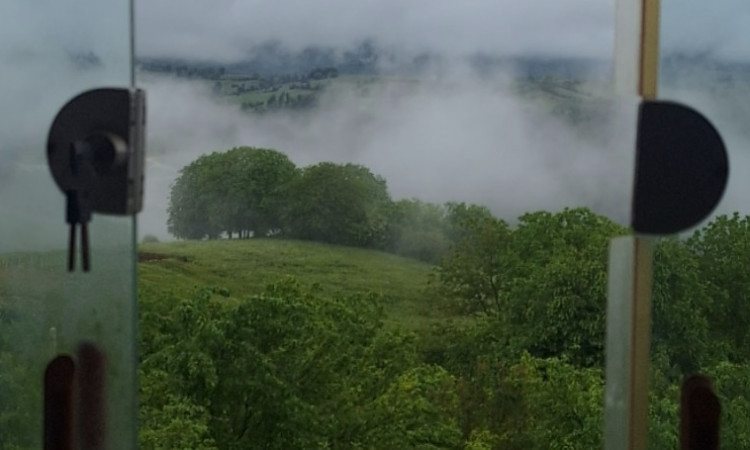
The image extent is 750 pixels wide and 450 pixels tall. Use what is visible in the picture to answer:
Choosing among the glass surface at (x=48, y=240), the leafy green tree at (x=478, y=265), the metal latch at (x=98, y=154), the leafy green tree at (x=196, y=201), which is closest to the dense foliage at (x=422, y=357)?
the leafy green tree at (x=478, y=265)

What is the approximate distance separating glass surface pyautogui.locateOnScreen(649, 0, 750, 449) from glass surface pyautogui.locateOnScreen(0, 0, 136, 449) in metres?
0.72

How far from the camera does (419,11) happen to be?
1.61 metres

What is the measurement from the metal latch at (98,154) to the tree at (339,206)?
2.00ft

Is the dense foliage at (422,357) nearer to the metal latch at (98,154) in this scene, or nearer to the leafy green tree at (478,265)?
the leafy green tree at (478,265)

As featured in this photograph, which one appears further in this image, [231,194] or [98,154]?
[231,194]

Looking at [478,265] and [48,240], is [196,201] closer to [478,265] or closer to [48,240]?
[48,240]

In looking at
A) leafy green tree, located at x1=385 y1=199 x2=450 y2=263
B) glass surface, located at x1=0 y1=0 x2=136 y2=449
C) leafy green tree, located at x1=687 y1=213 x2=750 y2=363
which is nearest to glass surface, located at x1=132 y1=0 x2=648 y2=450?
leafy green tree, located at x1=385 y1=199 x2=450 y2=263

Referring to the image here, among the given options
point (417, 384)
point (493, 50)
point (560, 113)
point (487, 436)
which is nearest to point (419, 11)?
point (493, 50)

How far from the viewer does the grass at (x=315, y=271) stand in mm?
1686

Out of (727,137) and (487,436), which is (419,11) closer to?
(727,137)

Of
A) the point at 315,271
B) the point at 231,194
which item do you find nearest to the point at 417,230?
the point at 315,271

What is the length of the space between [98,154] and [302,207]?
2.28ft

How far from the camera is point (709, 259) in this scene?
1319 mm

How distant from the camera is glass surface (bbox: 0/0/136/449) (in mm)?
1145
